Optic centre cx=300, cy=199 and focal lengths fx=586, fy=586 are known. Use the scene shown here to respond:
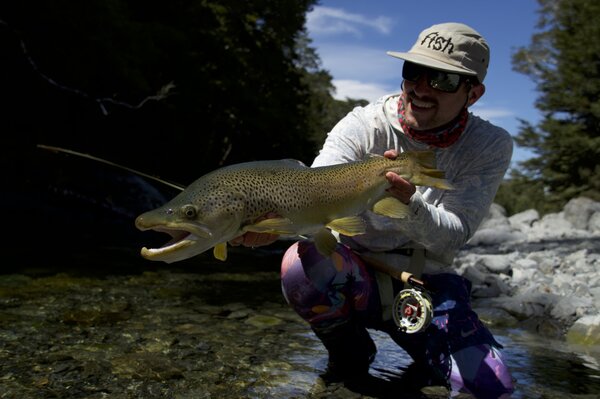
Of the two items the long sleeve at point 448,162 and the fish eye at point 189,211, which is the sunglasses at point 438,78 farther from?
the fish eye at point 189,211

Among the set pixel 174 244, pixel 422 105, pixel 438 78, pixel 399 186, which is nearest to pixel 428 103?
pixel 422 105

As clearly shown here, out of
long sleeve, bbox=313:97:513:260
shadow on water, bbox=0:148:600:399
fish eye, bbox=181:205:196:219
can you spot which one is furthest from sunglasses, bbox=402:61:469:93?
shadow on water, bbox=0:148:600:399

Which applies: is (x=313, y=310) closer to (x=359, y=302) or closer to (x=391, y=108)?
(x=359, y=302)

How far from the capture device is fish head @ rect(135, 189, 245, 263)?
6.39 feet

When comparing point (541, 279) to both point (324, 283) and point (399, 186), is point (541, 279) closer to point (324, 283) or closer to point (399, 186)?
point (324, 283)

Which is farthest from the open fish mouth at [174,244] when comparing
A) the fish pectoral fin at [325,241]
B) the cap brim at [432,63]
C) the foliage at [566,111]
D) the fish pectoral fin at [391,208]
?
the foliage at [566,111]

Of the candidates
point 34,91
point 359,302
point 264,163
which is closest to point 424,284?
point 359,302

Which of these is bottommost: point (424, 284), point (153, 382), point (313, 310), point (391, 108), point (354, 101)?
point (153, 382)

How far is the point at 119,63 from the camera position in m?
14.8

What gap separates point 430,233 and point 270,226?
3.06 ft

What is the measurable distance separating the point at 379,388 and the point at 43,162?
1162 centimetres

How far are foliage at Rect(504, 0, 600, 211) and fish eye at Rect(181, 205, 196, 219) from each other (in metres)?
23.0

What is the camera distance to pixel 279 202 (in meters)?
2.31

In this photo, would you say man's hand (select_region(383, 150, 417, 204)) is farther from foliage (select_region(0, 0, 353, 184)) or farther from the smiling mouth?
foliage (select_region(0, 0, 353, 184))
